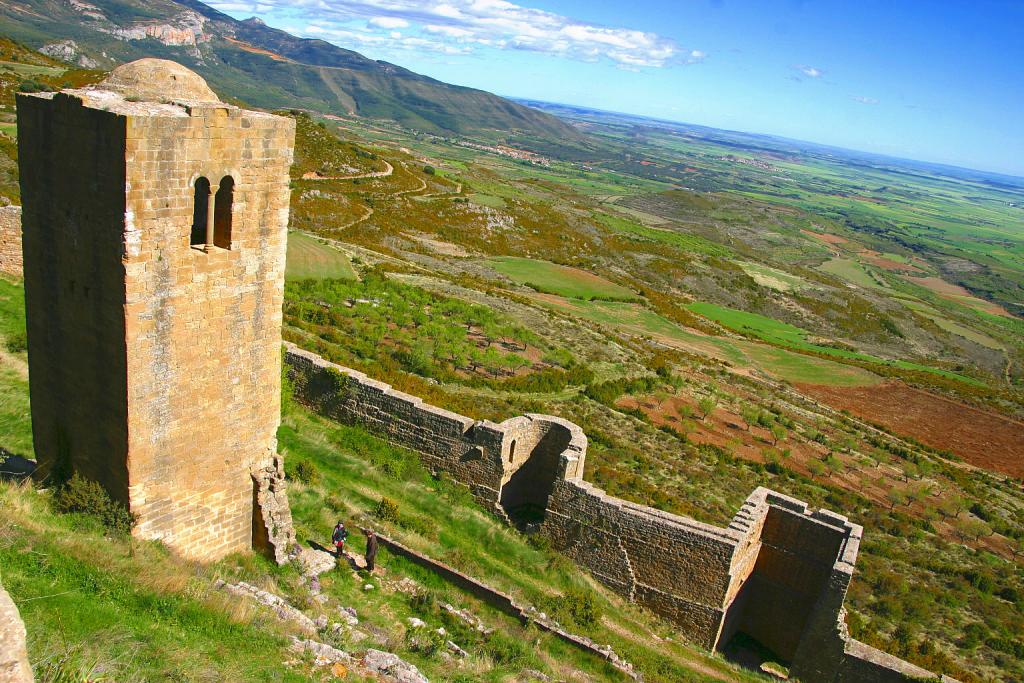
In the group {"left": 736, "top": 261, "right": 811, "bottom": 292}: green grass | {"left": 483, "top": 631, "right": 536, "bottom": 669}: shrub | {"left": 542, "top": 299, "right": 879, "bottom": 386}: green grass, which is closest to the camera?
{"left": 483, "top": 631, "right": 536, "bottom": 669}: shrub

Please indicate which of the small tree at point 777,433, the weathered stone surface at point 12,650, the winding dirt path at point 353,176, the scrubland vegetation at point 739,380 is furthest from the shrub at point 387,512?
the winding dirt path at point 353,176

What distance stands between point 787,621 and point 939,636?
10.2 feet

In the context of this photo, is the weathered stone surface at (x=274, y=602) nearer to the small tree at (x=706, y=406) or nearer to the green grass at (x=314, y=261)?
the small tree at (x=706, y=406)

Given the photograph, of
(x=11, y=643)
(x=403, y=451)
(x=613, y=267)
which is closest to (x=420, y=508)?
(x=403, y=451)

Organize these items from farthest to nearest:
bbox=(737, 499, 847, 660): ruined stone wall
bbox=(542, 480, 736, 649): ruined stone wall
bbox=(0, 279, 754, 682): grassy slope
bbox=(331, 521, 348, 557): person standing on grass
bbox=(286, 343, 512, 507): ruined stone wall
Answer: bbox=(286, 343, 512, 507): ruined stone wall < bbox=(737, 499, 847, 660): ruined stone wall < bbox=(542, 480, 736, 649): ruined stone wall < bbox=(331, 521, 348, 557): person standing on grass < bbox=(0, 279, 754, 682): grassy slope

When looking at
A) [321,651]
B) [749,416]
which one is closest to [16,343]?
[321,651]

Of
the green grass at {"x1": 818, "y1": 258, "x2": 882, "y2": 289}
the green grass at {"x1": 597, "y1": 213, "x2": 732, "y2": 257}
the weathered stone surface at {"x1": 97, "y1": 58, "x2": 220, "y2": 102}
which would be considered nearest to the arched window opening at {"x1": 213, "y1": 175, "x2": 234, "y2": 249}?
the weathered stone surface at {"x1": 97, "y1": 58, "x2": 220, "y2": 102}

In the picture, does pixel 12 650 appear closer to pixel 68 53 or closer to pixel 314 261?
pixel 314 261

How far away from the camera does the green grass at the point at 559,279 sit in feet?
153

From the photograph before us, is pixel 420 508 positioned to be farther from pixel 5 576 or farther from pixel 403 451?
pixel 5 576

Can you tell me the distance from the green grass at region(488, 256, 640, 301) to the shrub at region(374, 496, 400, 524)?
32.7m

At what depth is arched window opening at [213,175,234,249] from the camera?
859 cm

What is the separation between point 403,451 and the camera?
15.2 metres

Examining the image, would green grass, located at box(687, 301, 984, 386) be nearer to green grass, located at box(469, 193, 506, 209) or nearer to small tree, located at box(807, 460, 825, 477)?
green grass, located at box(469, 193, 506, 209)
